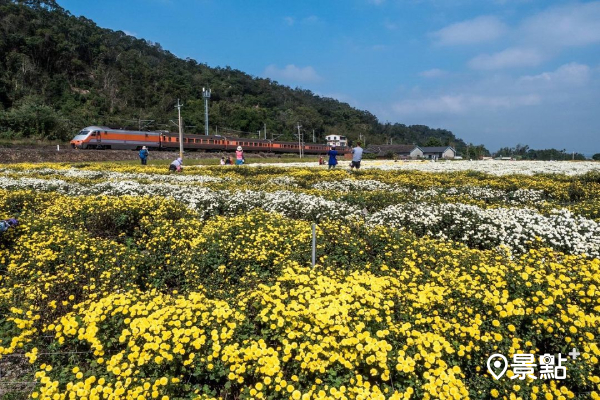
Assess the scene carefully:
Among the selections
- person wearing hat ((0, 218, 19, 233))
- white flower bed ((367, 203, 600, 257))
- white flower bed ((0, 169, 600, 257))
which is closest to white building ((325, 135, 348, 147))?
white flower bed ((0, 169, 600, 257))

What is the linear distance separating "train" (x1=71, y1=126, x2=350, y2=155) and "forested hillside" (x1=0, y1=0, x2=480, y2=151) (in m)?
8.59

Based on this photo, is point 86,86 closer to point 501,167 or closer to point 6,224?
point 501,167

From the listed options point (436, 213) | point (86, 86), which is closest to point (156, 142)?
point (436, 213)

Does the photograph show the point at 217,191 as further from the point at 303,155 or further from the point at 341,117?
the point at 341,117

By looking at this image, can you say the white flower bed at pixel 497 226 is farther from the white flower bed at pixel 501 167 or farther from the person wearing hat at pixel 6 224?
the white flower bed at pixel 501 167

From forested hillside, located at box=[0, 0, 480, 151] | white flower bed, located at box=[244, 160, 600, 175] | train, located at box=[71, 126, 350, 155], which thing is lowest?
white flower bed, located at box=[244, 160, 600, 175]

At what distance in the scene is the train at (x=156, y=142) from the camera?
33188 mm

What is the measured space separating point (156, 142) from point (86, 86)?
39.3 metres

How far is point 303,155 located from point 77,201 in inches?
1927

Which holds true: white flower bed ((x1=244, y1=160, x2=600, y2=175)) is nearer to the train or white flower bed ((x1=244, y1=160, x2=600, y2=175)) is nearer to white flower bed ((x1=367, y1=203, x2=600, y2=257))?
white flower bed ((x1=367, y1=203, x2=600, y2=257))

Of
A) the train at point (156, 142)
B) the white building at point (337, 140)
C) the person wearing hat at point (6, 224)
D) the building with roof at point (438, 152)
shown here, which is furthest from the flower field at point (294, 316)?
the white building at point (337, 140)

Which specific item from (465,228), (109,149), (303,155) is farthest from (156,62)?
(465,228)

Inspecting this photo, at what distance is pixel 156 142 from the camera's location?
3875 cm

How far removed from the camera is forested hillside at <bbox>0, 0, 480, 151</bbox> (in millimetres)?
47000
